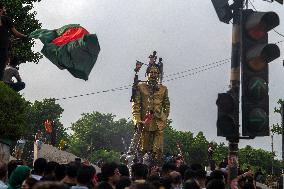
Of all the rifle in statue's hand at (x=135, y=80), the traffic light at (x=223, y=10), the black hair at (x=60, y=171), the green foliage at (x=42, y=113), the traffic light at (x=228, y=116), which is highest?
the green foliage at (x=42, y=113)

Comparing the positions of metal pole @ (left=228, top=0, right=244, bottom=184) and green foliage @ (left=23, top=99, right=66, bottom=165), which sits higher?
green foliage @ (left=23, top=99, right=66, bottom=165)

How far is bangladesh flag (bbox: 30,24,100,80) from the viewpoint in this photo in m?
10.7

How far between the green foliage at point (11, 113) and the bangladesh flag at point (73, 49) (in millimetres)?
1371

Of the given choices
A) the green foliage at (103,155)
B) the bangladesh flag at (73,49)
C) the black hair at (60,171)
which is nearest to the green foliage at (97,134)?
the green foliage at (103,155)

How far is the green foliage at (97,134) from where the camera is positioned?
102188 mm

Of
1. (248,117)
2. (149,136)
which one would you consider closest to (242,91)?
(248,117)

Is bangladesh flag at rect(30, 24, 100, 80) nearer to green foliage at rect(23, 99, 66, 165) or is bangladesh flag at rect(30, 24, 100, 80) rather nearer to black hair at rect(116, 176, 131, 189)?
black hair at rect(116, 176, 131, 189)

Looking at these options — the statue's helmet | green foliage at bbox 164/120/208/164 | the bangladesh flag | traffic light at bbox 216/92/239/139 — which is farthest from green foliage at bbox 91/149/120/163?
traffic light at bbox 216/92/239/139

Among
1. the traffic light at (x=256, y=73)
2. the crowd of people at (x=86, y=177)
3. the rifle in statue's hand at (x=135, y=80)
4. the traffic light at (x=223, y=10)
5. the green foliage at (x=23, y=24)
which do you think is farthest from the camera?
the rifle in statue's hand at (x=135, y=80)

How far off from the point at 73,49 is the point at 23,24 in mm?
9388

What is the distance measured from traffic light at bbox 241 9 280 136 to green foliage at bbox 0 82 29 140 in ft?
15.3

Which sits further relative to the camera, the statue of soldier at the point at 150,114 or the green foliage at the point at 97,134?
the green foliage at the point at 97,134

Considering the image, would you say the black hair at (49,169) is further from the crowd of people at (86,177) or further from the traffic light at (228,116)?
the traffic light at (228,116)

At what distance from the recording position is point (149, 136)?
2366cm
